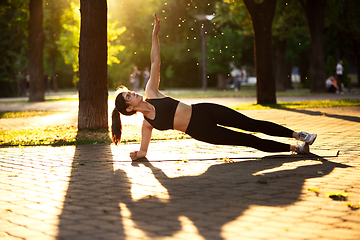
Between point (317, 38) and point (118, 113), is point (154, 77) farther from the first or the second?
point (317, 38)

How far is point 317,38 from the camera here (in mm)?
29062

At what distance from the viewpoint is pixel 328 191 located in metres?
4.70

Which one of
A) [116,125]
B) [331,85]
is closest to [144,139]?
[116,125]

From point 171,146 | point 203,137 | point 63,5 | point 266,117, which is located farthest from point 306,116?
point 63,5

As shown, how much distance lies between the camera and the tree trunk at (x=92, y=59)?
10750 mm

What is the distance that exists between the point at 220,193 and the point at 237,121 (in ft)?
5.94

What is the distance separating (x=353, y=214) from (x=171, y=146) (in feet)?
16.1

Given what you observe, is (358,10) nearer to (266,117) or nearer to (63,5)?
(63,5)

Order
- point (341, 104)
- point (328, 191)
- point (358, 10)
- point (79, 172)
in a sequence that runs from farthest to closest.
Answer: point (358, 10) → point (341, 104) → point (79, 172) → point (328, 191)

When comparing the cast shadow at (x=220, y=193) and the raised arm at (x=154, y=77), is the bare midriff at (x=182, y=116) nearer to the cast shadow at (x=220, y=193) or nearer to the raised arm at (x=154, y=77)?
the raised arm at (x=154, y=77)

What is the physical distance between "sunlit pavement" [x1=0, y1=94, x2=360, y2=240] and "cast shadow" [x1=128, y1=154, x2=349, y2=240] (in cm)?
1

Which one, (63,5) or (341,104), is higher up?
(63,5)

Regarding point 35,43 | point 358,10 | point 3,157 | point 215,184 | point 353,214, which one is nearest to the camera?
point 353,214

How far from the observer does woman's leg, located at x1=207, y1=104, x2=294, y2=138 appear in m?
6.36
